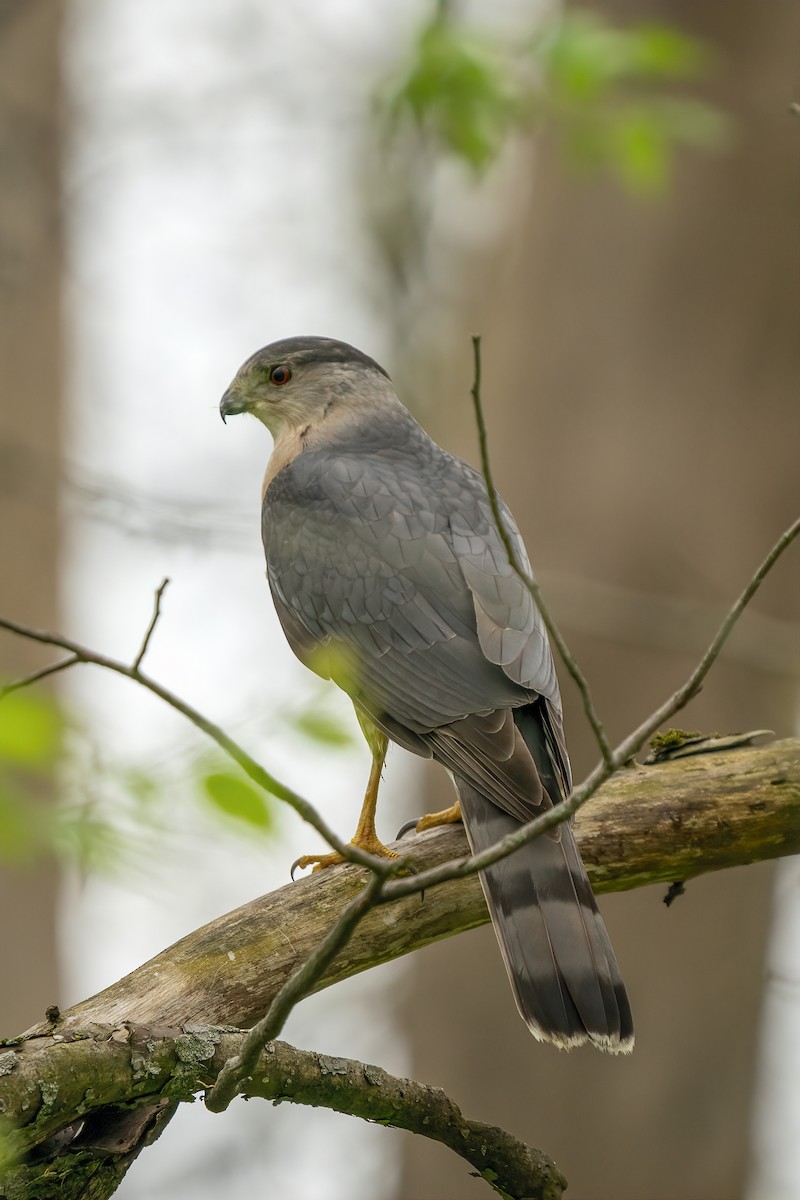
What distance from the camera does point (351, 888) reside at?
3.49 m

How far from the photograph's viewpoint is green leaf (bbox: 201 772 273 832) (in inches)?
72.5

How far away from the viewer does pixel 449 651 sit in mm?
3654

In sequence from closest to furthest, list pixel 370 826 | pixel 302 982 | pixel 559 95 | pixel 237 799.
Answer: pixel 237 799
pixel 302 982
pixel 370 826
pixel 559 95

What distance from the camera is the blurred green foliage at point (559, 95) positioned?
4297mm

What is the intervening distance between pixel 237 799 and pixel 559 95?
344 cm

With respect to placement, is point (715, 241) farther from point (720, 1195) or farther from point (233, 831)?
point (233, 831)

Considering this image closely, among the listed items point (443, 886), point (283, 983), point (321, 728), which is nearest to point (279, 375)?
point (443, 886)

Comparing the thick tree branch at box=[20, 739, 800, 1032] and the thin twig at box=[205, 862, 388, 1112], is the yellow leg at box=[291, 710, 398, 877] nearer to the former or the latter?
the thick tree branch at box=[20, 739, 800, 1032]

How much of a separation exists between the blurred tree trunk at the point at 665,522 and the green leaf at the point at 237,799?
3470 millimetres

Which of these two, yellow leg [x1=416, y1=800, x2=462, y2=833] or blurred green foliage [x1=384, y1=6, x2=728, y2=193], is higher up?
blurred green foliage [x1=384, y1=6, x2=728, y2=193]

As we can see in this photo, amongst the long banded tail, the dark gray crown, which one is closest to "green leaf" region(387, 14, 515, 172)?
the dark gray crown

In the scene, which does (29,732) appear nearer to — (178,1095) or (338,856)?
(178,1095)

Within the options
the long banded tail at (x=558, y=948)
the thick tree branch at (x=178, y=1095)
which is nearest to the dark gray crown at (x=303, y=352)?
the long banded tail at (x=558, y=948)

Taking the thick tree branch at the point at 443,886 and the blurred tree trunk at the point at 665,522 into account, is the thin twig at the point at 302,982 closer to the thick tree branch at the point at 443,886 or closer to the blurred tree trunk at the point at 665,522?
the thick tree branch at the point at 443,886
